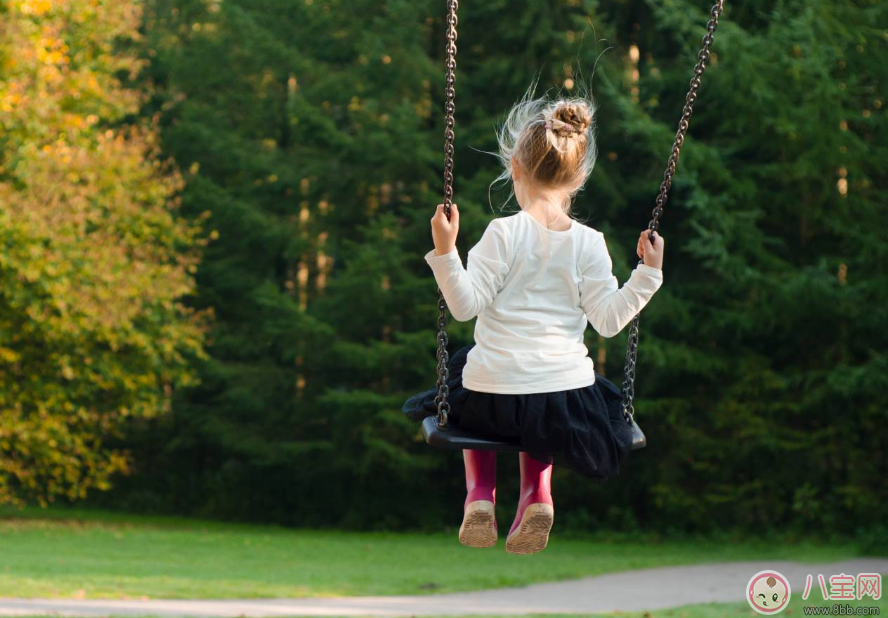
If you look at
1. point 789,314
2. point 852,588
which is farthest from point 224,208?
point 852,588

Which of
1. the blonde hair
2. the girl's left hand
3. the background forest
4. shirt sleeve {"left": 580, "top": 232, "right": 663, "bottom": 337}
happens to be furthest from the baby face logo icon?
the girl's left hand

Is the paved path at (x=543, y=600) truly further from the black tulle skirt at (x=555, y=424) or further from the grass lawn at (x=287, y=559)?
the black tulle skirt at (x=555, y=424)

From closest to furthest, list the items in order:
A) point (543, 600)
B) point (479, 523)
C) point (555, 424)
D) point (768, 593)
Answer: point (555, 424), point (479, 523), point (768, 593), point (543, 600)

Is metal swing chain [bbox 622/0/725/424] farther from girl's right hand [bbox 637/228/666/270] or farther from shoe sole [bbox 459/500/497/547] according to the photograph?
shoe sole [bbox 459/500/497/547]

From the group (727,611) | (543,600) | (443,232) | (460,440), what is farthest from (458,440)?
(543,600)

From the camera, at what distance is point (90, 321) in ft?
48.2

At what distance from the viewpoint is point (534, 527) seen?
3518 mm

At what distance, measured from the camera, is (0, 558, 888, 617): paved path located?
1054 cm

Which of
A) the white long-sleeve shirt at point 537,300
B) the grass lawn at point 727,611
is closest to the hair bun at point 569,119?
the white long-sleeve shirt at point 537,300

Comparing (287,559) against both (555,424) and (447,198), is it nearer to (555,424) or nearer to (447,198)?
(555,424)

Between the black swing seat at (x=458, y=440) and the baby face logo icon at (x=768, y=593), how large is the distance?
821 centimetres

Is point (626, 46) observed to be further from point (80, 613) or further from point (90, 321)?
point (80, 613)

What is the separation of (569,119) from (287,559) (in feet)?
37.6

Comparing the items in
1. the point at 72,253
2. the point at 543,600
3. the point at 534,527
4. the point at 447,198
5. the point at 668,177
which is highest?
the point at 668,177
